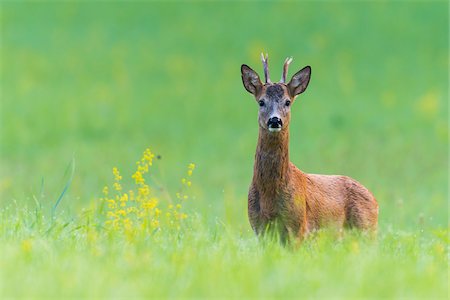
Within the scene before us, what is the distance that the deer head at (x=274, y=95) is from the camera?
8266 millimetres

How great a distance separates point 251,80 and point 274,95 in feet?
1.19

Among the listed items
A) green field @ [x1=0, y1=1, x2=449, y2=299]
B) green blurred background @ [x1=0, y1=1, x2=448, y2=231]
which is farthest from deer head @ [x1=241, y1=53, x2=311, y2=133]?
green blurred background @ [x1=0, y1=1, x2=448, y2=231]

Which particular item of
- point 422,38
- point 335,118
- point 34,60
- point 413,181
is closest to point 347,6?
point 422,38

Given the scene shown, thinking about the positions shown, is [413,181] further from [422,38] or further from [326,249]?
[326,249]

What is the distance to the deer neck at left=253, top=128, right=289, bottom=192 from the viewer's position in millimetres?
8281

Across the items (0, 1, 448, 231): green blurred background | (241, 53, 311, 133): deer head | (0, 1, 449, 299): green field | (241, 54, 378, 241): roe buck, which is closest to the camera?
(0, 1, 449, 299): green field

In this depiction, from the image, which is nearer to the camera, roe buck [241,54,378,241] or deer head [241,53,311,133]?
roe buck [241,54,378,241]

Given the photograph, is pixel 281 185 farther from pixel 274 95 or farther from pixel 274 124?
pixel 274 95

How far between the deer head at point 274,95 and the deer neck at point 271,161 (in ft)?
0.31

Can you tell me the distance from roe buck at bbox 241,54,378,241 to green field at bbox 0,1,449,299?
0.33 m

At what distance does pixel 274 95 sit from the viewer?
8.48 meters

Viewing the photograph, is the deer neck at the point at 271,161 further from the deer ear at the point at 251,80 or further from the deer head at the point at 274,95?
the deer ear at the point at 251,80

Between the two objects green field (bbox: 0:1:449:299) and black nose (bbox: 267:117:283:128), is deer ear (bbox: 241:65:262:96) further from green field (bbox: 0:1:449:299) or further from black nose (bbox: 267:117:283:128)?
green field (bbox: 0:1:449:299)

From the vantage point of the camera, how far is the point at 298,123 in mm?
23641
